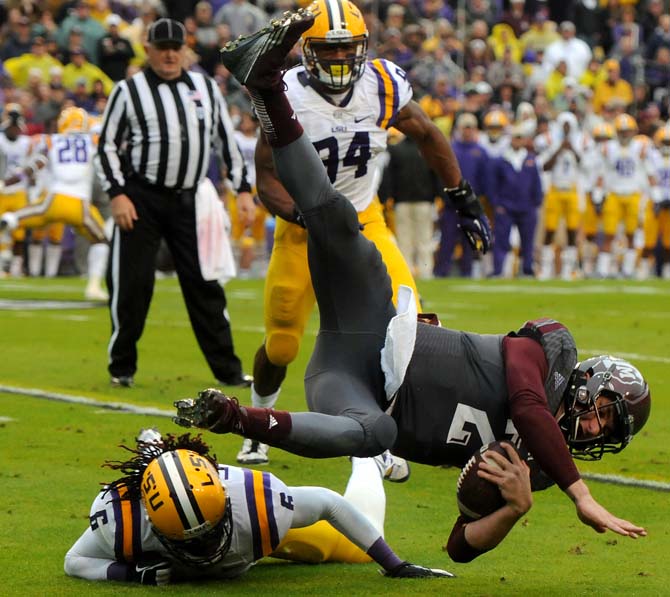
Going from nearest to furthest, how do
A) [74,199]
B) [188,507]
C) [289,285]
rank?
[188,507], [289,285], [74,199]

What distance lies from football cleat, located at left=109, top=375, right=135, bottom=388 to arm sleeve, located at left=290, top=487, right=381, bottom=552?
12.0 feet

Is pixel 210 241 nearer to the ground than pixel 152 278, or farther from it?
Answer: farther from it

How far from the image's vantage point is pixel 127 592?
4.12 m

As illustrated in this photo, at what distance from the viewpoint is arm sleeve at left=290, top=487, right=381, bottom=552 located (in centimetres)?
425

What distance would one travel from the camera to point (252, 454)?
591cm

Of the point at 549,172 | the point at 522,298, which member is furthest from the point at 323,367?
the point at 549,172

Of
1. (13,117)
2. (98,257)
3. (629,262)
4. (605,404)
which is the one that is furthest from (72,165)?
(605,404)

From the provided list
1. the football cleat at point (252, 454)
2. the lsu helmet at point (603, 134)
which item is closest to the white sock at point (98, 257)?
the football cleat at point (252, 454)

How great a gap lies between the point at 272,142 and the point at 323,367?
2.20 feet

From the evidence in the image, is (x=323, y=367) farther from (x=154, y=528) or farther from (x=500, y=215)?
(x=500, y=215)

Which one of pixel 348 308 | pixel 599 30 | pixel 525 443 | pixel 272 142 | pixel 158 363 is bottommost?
pixel 158 363

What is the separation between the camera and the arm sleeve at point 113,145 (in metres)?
7.57

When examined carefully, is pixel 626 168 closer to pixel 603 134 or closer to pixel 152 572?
pixel 603 134

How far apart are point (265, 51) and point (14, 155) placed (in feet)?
40.7
